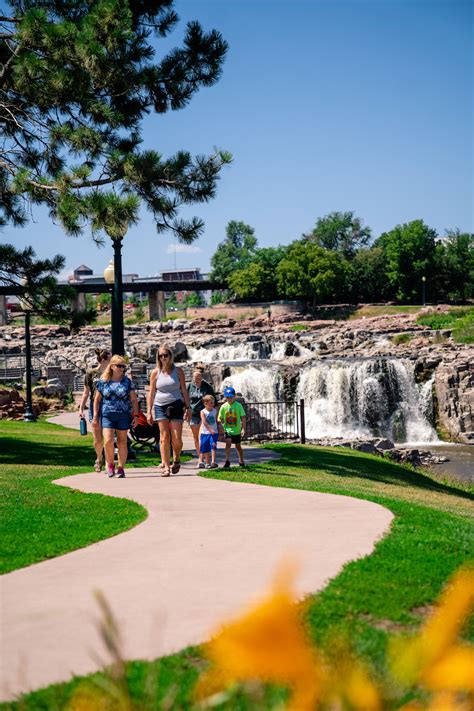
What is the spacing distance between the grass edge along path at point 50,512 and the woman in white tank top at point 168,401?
3.86 feet

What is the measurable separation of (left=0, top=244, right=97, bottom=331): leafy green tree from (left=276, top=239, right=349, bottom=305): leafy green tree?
67.5 meters

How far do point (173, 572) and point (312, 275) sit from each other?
79.7 m

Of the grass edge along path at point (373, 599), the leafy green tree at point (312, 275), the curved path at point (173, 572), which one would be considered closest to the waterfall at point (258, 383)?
the grass edge along path at point (373, 599)

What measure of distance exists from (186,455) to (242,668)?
14012mm

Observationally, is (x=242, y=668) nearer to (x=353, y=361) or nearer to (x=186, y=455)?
(x=186, y=455)

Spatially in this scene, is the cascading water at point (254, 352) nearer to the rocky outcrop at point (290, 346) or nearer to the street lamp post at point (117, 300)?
the rocky outcrop at point (290, 346)

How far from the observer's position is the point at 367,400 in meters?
33.7

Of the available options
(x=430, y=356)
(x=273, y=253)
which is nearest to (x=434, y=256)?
(x=273, y=253)

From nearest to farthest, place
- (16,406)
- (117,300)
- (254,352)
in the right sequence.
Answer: (117,300) → (16,406) → (254,352)

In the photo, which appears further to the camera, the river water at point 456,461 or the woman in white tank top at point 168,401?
the river water at point 456,461

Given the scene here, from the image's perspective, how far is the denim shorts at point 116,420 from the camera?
11.5 m

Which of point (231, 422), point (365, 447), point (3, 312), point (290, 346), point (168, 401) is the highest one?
point (3, 312)

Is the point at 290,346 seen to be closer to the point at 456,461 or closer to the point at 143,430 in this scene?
the point at 456,461

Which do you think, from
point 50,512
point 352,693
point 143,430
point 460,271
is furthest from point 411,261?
point 352,693
